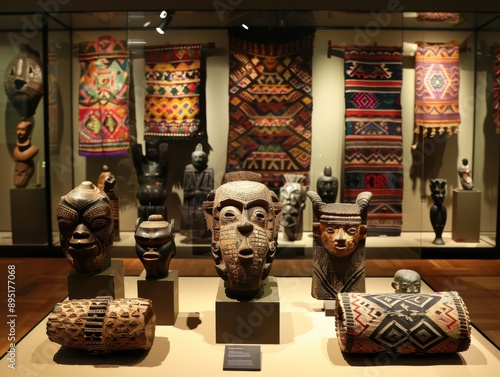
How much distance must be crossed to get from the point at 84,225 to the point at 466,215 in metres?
3.53

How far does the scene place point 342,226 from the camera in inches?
136

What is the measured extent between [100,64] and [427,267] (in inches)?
133

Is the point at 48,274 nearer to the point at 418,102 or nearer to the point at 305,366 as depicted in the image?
the point at 305,366

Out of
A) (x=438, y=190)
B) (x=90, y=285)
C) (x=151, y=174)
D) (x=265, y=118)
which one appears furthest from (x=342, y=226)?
(x=438, y=190)

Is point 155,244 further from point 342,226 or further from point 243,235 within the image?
point 342,226

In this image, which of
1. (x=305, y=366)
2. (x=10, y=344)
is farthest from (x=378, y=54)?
(x=10, y=344)

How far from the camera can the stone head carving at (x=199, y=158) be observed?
4613 mm

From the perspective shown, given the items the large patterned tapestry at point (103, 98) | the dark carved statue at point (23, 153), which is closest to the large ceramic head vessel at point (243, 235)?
the large patterned tapestry at point (103, 98)

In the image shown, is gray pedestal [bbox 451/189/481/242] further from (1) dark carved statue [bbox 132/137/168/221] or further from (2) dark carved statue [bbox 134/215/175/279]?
(2) dark carved statue [bbox 134/215/175/279]

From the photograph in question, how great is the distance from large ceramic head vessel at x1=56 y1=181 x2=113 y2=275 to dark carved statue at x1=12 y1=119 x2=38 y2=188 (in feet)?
6.85

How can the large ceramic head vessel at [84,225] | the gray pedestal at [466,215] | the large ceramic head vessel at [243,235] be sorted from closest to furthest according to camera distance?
1. the large ceramic head vessel at [243,235]
2. the large ceramic head vessel at [84,225]
3. the gray pedestal at [466,215]

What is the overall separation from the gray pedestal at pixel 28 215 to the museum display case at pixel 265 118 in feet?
0.04

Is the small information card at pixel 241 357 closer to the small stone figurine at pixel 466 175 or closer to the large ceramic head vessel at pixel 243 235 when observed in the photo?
the large ceramic head vessel at pixel 243 235

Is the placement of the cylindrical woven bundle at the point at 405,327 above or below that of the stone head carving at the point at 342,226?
below
